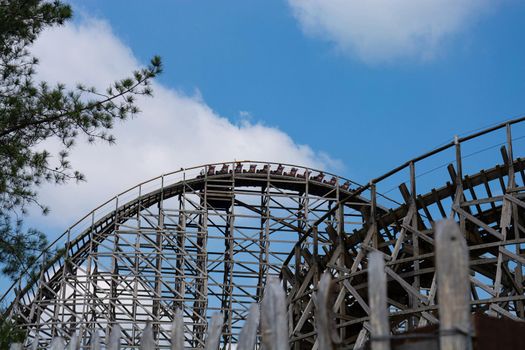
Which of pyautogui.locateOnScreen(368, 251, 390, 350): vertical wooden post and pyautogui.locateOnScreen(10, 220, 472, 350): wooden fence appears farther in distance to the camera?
pyautogui.locateOnScreen(368, 251, 390, 350): vertical wooden post

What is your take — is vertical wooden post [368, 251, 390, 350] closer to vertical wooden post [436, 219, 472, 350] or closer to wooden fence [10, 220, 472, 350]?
wooden fence [10, 220, 472, 350]

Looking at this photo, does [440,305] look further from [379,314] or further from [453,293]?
[379,314]

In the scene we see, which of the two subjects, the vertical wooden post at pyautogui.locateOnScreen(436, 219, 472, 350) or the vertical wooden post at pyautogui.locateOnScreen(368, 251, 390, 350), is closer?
the vertical wooden post at pyautogui.locateOnScreen(436, 219, 472, 350)

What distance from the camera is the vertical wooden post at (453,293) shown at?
3.25 metres

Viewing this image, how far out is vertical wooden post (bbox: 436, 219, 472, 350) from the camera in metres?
3.25

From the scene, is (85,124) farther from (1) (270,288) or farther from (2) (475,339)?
(2) (475,339)

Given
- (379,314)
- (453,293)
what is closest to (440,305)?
(453,293)

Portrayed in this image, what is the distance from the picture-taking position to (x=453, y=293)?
324cm

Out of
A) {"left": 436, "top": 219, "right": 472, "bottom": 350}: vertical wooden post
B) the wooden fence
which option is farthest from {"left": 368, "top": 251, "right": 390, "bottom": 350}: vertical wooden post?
{"left": 436, "top": 219, "right": 472, "bottom": 350}: vertical wooden post

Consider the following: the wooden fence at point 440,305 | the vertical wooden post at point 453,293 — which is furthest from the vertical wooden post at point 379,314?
the vertical wooden post at point 453,293

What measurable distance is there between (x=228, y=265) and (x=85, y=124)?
17.4 metres

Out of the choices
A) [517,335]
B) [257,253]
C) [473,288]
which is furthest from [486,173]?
[257,253]

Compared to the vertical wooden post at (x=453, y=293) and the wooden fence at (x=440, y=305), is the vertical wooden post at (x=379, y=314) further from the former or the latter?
the vertical wooden post at (x=453, y=293)

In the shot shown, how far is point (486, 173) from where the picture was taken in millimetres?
14648
